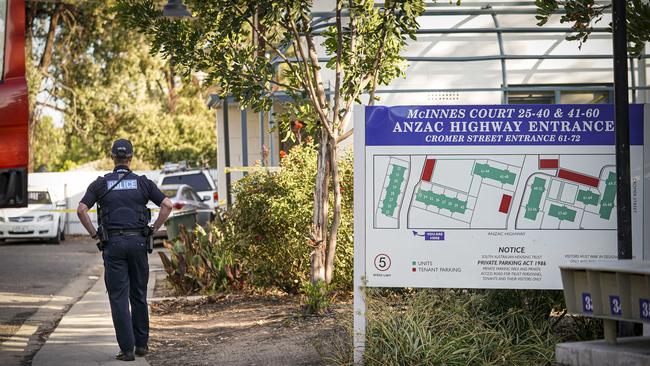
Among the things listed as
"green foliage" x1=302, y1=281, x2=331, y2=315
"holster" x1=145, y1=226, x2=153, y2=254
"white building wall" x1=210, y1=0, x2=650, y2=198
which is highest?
"white building wall" x1=210, y1=0, x2=650, y2=198

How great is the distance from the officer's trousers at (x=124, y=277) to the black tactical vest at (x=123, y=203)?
0.12 meters

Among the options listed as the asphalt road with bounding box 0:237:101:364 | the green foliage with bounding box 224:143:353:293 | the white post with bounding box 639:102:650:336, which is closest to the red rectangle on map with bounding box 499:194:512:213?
the white post with bounding box 639:102:650:336

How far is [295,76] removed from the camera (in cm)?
1066

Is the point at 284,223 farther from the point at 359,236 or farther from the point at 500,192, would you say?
the point at 500,192

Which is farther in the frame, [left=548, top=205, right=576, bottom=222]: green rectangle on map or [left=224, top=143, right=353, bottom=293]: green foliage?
[left=224, top=143, right=353, bottom=293]: green foliage

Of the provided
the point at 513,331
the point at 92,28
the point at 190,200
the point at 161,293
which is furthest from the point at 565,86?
the point at 92,28

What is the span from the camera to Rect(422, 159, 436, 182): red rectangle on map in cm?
774

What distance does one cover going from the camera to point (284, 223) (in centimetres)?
1227

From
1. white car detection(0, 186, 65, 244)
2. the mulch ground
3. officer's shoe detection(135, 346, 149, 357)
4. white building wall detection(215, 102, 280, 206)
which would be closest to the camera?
the mulch ground

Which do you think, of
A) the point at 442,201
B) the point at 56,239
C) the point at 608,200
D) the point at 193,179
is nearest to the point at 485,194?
the point at 442,201

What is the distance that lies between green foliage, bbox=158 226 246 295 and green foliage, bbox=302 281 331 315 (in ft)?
9.59

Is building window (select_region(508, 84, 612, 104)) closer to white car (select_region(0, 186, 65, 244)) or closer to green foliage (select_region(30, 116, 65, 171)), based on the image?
white car (select_region(0, 186, 65, 244))

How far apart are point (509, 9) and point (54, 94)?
2680cm

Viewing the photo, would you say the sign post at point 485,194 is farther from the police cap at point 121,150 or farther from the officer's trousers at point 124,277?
the police cap at point 121,150
